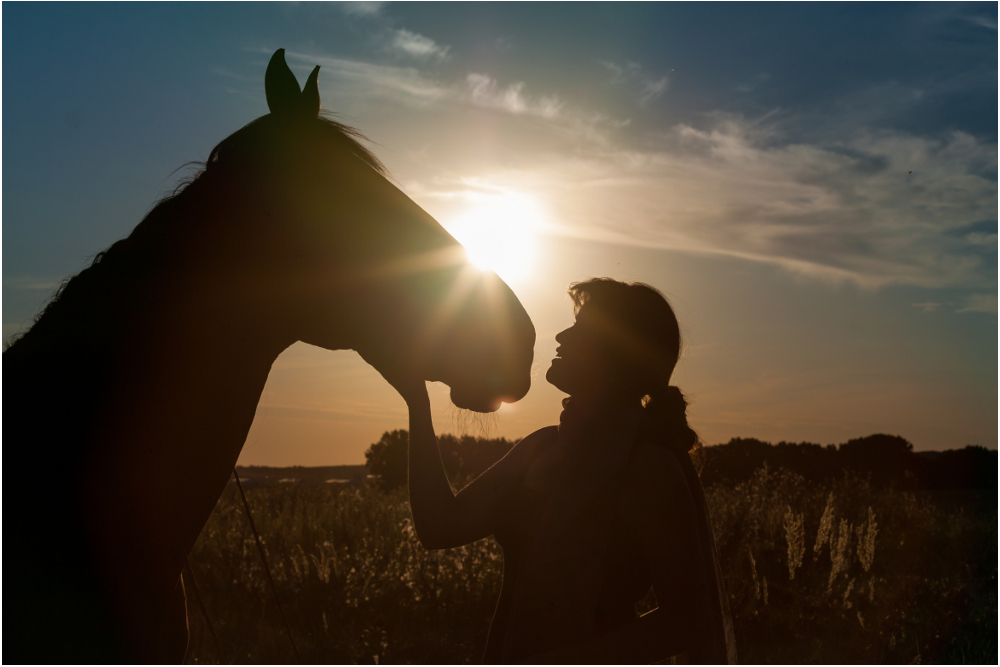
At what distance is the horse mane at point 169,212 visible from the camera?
1385mm

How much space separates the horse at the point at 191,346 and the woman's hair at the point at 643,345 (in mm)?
675

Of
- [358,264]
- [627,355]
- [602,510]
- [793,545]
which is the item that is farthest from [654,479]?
[793,545]

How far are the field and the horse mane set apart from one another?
120 inches

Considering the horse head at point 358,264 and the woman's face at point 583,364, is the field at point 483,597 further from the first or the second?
the horse head at point 358,264

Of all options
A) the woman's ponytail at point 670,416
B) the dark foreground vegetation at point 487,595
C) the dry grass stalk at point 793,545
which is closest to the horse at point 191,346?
the woman's ponytail at point 670,416

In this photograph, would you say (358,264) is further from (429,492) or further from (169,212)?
(429,492)

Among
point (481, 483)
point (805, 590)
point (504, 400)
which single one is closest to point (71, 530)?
point (504, 400)

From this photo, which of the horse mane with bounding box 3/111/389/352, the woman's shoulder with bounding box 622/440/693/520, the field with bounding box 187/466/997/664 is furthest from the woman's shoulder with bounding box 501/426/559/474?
the field with bounding box 187/466/997/664

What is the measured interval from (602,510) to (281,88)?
5.39 feet

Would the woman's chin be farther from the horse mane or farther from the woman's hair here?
the horse mane

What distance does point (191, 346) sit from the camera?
142 centimetres

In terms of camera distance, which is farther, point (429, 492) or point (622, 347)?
point (622, 347)

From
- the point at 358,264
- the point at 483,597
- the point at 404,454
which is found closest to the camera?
the point at 358,264

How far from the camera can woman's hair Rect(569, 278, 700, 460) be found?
7.79 feet
